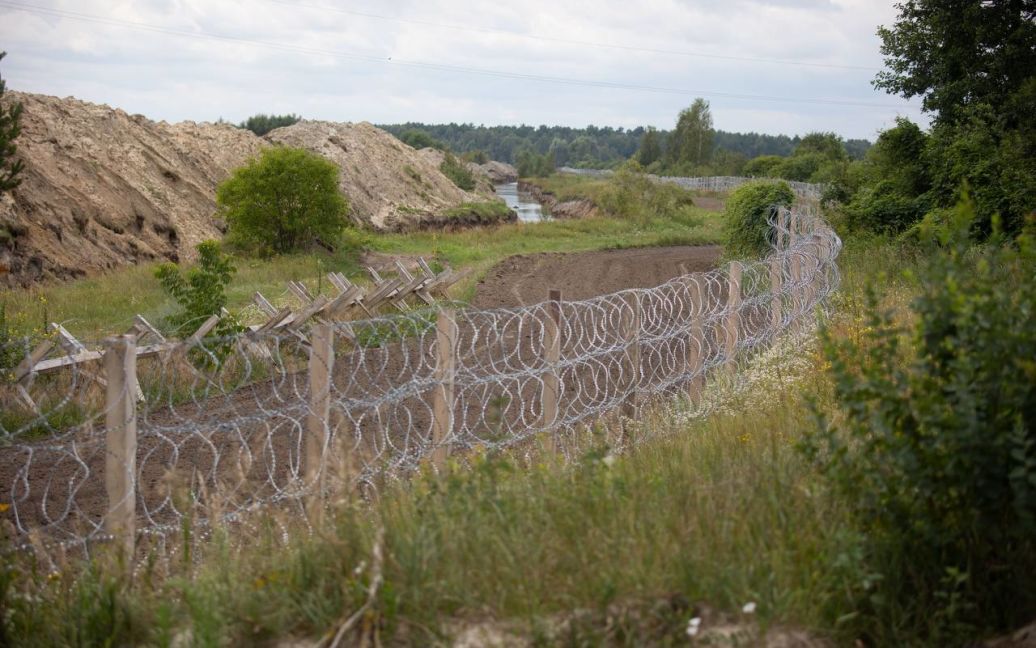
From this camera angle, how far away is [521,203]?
271 feet

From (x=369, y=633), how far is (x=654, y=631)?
1.04 meters

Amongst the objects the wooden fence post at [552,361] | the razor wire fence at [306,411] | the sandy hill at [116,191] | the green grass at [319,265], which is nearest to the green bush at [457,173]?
the sandy hill at [116,191]

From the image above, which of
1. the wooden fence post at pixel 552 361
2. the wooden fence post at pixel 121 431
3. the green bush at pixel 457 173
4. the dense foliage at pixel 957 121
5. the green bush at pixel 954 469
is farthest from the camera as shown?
the green bush at pixel 457 173

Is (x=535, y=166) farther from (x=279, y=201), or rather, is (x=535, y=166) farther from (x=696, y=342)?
(x=696, y=342)

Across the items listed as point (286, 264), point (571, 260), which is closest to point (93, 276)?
point (286, 264)

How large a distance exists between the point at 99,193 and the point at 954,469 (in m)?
27.6

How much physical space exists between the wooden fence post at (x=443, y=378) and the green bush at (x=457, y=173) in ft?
187

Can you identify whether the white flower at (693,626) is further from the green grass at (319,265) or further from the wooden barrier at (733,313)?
the green grass at (319,265)

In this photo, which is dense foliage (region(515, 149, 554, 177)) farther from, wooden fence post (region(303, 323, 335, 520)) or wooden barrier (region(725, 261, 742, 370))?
wooden fence post (region(303, 323, 335, 520))

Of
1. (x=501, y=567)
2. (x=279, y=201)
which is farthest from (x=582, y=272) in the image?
(x=501, y=567)

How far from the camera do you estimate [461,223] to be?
1630 inches

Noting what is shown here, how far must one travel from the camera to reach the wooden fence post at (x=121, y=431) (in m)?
5.32

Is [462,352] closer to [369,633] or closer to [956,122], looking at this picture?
[369,633]

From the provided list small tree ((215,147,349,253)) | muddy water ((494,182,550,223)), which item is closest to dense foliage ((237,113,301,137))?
muddy water ((494,182,550,223))
